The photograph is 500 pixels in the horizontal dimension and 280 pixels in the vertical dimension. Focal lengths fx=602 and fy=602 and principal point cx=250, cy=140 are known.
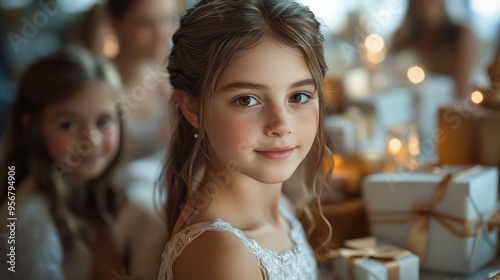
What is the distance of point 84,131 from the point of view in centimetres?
160

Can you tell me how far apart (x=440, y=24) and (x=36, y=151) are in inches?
91.2

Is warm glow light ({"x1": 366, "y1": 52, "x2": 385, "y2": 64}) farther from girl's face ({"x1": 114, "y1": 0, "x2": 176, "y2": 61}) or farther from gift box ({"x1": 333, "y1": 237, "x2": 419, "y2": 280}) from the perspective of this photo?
gift box ({"x1": 333, "y1": 237, "x2": 419, "y2": 280})

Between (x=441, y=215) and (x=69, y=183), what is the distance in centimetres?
105

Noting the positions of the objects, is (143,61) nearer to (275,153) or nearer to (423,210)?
(423,210)

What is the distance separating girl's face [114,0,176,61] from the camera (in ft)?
8.06

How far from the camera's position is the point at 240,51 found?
86 centimetres

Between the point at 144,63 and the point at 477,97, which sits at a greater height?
the point at 144,63

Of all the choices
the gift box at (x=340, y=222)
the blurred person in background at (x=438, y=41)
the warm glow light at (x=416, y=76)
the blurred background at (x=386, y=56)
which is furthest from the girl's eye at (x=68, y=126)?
the blurred person in background at (x=438, y=41)

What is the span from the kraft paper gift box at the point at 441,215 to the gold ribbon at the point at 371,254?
6 cm

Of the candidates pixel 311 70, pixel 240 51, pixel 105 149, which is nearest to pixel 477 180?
pixel 311 70

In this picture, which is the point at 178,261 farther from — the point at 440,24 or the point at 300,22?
the point at 440,24

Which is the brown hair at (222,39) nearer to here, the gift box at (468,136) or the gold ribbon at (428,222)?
the gold ribbon at (428,222)

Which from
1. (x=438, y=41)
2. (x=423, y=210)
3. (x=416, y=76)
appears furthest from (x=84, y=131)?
(x=438, y=41)

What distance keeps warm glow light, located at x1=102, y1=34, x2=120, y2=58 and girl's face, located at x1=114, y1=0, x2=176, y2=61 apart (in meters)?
0.09
